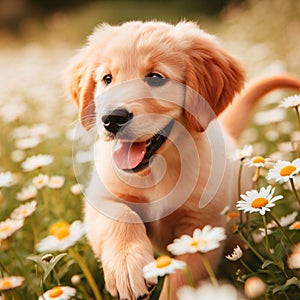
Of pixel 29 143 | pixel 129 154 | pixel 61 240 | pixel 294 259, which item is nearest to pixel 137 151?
pixel 129 154

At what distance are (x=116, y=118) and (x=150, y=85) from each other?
26cm

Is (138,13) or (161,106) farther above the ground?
(161,106)

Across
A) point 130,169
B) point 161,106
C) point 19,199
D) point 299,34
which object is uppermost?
point 161,106

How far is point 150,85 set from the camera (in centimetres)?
202

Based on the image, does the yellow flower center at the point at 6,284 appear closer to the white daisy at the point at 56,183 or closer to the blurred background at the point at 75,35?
the white daisy at the point at 56,183

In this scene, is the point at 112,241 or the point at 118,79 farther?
the point at 118,79

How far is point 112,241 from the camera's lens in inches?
72.6

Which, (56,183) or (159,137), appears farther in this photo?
(56,183)

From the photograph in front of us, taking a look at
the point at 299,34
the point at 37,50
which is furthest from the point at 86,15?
the point at 299,34

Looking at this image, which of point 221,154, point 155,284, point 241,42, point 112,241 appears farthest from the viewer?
point 241,42

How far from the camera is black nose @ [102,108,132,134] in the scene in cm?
183

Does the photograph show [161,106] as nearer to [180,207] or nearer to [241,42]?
[180,207]

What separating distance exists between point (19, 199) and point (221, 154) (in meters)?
1.01

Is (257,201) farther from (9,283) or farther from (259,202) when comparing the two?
(9,283)
